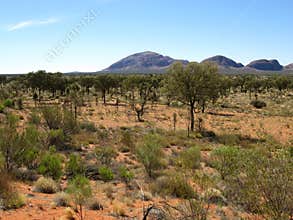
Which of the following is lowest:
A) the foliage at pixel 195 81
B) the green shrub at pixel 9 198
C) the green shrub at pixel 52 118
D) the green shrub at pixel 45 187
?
the green shrub at pixel 45 187

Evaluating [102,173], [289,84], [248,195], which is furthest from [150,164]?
[289,84]

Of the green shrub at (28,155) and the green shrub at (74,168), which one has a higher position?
the green shrub at (28,155)

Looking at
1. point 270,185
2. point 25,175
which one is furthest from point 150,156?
point 270,185

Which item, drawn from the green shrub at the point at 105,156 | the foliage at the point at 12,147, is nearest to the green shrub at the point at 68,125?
the green shrub at the point at 105,156

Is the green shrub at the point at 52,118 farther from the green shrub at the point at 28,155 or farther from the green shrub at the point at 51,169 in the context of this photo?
the green shrub at the point at 51,169

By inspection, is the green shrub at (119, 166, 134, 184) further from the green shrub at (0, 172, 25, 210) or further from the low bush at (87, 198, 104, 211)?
the green shrub at (0, 172, 25, 210)

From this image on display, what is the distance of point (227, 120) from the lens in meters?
39.9

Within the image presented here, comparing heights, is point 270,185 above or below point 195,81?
below

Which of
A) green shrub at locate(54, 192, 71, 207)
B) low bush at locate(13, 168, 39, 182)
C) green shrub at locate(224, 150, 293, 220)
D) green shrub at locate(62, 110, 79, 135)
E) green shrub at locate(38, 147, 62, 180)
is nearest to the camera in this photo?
green shrub at locate(224, 150, 293, 220)

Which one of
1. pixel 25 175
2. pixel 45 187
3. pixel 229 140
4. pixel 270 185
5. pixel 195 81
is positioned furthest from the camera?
pixel 195 81

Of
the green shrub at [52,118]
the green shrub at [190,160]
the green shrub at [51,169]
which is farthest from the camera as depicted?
the green shrub at [52,118]

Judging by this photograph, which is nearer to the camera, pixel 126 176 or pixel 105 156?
pixel 126 176

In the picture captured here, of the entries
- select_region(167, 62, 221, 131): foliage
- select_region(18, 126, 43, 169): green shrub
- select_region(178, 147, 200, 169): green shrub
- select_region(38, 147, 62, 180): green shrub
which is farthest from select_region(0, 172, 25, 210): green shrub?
select_region(167, 62, 221, 131): foliage

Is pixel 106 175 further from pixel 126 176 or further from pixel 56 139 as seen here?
pixel 56 139
